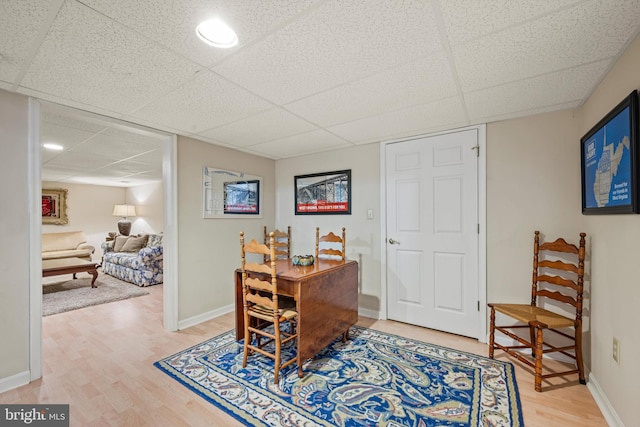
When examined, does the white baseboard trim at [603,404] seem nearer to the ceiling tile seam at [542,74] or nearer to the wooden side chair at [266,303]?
the wooden side chair at [266,303]

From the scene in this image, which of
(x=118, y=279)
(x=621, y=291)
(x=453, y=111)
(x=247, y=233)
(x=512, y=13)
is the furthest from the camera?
(x=118, y=279)

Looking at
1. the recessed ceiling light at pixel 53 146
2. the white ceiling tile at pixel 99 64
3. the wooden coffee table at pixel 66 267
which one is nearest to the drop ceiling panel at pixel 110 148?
the recessed ceiling light at pixel 53 146

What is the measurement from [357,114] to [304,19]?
1.23 metres

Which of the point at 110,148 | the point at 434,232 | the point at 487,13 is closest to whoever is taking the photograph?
the point at 487,13

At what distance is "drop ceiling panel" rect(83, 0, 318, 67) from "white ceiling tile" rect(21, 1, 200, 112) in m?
0.10

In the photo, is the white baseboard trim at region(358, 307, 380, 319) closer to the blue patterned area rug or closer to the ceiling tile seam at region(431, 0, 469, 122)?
the blue patterned area rug

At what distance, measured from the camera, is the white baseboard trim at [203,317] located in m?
3.02

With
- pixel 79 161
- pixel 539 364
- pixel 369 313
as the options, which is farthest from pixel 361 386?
pixel 79 161

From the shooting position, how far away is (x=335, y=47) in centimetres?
145

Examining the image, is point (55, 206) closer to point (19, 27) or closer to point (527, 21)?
point (19, 27)

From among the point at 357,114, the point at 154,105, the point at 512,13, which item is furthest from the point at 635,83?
the point at 154,105

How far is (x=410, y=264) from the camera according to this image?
3.06 metres

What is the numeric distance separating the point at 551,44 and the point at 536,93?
0.68 metres

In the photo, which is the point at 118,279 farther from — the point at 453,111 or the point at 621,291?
the point at 621,291
